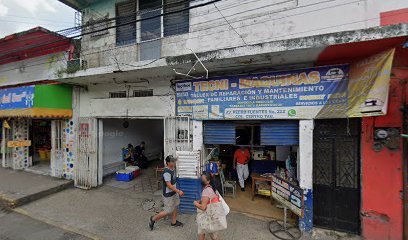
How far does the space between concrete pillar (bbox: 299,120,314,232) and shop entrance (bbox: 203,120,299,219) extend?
261 millimetres

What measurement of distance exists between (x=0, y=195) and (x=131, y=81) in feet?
18.5

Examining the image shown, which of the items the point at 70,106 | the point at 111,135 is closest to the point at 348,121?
the point at 111,135

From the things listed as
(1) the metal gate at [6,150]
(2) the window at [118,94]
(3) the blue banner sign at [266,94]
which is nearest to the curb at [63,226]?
(3) the blue banner sign at [266,94]

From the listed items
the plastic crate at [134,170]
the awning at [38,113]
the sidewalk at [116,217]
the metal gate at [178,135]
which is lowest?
the sidewalk at [116,217]

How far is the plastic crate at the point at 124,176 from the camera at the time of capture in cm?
834

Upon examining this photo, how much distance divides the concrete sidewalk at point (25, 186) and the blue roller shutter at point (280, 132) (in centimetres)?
751

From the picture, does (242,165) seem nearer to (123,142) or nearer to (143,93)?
(143,93)

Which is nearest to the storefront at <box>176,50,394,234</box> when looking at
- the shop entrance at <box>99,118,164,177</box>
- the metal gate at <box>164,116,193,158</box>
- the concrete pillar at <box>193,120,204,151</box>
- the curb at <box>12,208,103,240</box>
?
the concrete pillar at <box>193,120,204,151</box>

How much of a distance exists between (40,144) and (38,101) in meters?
5.65

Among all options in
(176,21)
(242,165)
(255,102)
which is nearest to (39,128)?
(176,21)

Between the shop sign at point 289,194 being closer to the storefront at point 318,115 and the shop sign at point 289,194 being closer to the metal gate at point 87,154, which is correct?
the storefront at point 318,115

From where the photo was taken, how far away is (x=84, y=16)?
7754mm

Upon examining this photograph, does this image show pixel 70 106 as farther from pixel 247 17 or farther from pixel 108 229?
pixel 247 17

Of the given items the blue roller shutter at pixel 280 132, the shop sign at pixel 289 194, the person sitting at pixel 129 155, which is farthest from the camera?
the person sitting at pixel 129 155
